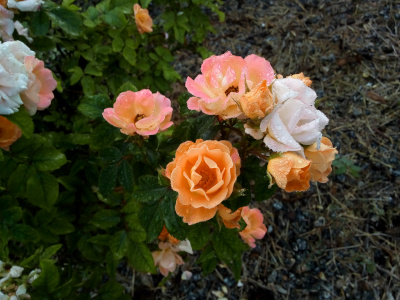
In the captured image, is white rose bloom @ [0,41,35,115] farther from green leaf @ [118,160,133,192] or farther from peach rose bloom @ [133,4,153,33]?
peach rose bloom @ [133,4,153,33]

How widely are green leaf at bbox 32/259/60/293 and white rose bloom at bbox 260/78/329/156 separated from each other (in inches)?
26.0

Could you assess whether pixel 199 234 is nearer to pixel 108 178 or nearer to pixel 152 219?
pixel 152 219

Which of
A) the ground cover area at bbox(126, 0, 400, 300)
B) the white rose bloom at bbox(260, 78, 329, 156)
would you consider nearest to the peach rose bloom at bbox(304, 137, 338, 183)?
the white rose bloom at bbox(260, 78, 329, 156)

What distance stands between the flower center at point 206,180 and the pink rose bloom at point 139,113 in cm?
21

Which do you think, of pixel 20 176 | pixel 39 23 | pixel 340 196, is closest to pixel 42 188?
pixel 20 176

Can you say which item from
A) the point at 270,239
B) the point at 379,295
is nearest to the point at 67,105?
the point at 270,239

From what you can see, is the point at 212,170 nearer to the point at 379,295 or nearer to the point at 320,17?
the point at 379,295

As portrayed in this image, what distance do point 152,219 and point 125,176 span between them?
0.21m

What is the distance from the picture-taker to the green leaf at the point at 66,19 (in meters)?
1.34

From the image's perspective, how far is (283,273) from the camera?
1960mm

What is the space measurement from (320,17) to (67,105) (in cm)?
200

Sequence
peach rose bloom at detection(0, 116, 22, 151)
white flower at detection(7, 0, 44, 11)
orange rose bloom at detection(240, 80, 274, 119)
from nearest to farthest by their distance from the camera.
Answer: orange rose bloom at detection(240, 80, 274, 119), peach rose bloom at detection(0, 116, 22, 151), white flower at detection(7, 0, 44, 11)

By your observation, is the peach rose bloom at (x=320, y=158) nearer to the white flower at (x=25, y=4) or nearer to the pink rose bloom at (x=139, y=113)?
the pink rose bloom at (x=139, y=113)

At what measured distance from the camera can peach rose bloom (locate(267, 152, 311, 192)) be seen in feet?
2.28
